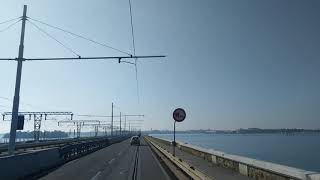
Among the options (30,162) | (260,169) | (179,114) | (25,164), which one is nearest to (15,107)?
(30,162)

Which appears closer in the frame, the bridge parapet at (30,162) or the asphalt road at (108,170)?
the bridge parapet at (30,162)

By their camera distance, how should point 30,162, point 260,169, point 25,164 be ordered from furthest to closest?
1. point 30,162
2. point 25,164
3. point 260,169

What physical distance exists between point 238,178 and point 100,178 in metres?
6.62

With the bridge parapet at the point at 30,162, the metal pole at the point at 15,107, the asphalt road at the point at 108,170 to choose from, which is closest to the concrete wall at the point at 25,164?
the bridge parapet at the point at 30,162

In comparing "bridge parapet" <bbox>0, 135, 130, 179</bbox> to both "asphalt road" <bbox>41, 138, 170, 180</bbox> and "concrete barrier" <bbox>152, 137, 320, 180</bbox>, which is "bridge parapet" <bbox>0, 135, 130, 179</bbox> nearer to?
"asphalt road" <bbox>41, 138, 170, 180</bbox>

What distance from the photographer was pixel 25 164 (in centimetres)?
2127

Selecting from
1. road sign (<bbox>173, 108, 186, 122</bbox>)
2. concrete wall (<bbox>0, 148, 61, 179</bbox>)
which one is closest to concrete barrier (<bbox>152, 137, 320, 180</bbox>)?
road sign (<bbox>173, 108, 186, 122</bbox>)

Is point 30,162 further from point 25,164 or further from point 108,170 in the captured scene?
point 108,170

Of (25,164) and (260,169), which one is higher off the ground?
(25,164)

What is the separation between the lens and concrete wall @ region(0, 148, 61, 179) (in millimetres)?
18234

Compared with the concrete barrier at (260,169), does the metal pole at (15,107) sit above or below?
above

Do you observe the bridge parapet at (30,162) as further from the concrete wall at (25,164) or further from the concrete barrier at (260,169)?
the concrete barrier at (260,169)

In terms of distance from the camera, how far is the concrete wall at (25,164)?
1823 cm

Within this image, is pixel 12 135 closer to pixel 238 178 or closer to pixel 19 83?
pixel 19 83
